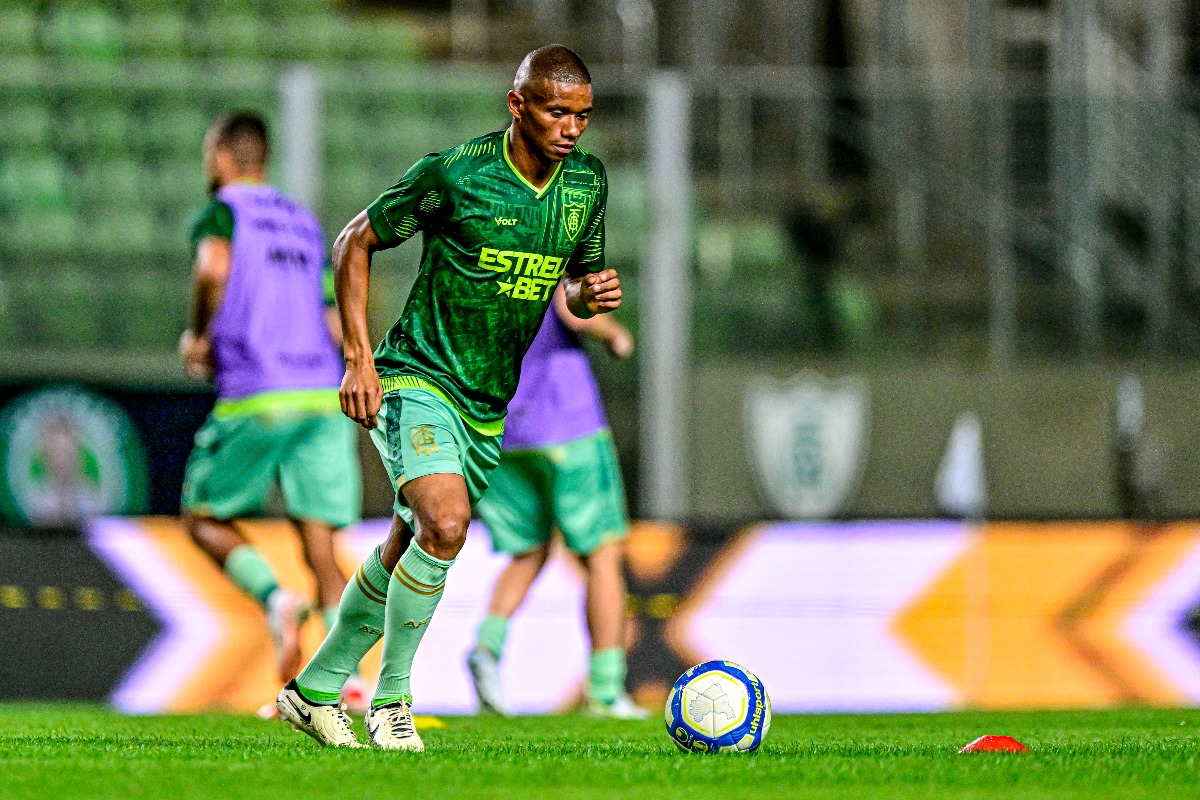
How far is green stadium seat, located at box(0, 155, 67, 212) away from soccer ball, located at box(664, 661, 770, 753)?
7.59 meters

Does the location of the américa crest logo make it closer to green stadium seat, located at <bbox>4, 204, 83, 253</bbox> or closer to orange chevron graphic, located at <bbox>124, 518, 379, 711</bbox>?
orange chevron graphic, located at <bbox>124, 518, 379, 711</bbox>

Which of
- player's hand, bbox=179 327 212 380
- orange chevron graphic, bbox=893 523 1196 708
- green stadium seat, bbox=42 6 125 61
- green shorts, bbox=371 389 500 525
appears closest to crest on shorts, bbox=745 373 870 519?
orange chevron graphic, bbox=893 523 1196 708

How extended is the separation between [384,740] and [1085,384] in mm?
7852

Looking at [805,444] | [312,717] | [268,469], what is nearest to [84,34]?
[805,444]

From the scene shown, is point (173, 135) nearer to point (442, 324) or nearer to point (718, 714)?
point (442, 324)

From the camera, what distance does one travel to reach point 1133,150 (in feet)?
39.0

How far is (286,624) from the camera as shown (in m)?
6.71

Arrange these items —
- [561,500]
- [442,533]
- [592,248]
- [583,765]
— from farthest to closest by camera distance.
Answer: [561,500]
[592,248]
[442,533]
[583,765]

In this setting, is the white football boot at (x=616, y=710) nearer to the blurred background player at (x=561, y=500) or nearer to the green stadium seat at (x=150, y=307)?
the blurred background player at (x=561, y=500)

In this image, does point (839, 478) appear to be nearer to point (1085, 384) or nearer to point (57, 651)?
point (1085, 384)

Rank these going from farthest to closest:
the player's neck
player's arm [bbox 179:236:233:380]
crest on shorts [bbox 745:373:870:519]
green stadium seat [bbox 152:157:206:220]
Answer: green stadium seat [bbox 152:157:206:220], crest on shorts [bbox 745:373:870:519], player's arm [bbox 179:236:233:380], the player's neck

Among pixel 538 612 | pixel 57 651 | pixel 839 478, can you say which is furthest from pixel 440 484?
pixel 839 478

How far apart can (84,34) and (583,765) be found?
11.1 m

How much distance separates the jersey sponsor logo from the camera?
5.03 meters
